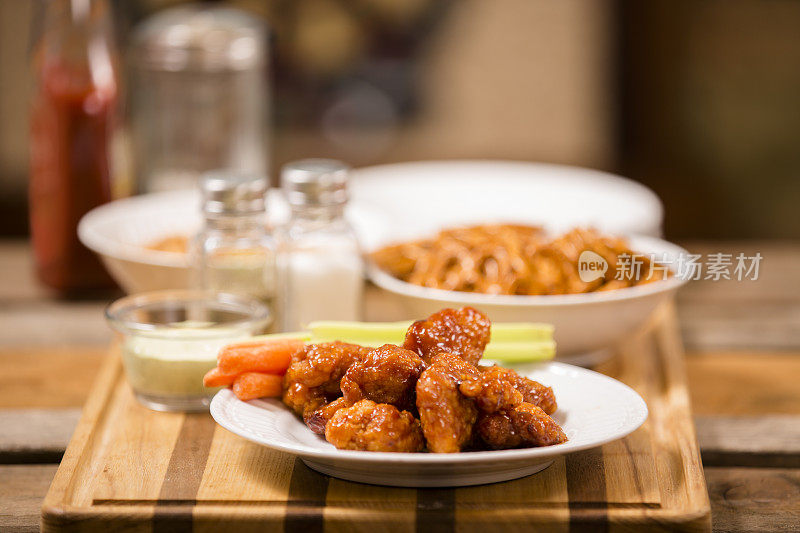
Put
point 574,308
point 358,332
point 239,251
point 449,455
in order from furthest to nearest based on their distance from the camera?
point 239,251, point 574,308, point 358,332, point 449,455

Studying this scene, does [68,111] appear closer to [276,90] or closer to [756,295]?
[756,295]

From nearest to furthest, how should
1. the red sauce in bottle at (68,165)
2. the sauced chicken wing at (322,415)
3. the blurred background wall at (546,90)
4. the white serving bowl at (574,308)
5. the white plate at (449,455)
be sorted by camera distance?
the white plate at (449,455), the sauced chicken wing at (322,415), the white serving bowl at (574,308), the red sauce in bottle at (68,165), the blurred background wall at (546,90)

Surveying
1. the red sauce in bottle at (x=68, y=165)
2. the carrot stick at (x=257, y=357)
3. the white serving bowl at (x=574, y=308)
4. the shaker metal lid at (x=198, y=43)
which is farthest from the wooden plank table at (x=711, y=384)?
the shaker metal lid at (x=198, y=43)

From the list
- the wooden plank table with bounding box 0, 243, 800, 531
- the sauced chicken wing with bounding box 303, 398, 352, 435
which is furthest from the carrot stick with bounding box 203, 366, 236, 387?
the wooden plank table with bounding box 0, 243, 800, 531

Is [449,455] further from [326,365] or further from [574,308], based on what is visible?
[574,308]

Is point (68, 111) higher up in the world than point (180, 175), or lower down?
higher up

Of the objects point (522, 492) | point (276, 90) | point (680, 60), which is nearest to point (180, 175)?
point (522, 492)

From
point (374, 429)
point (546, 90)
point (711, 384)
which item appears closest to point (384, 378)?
point (374, 429)

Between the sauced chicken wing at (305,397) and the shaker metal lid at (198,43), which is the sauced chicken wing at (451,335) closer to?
the sauced chicken wing at (305,397)
